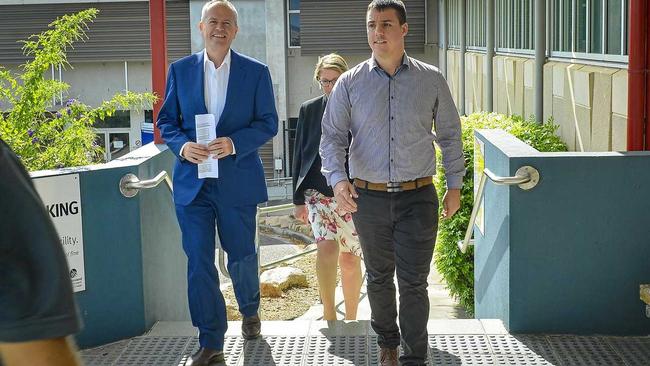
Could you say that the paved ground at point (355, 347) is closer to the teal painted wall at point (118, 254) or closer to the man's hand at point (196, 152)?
the teal painted wall at point (118, 254)

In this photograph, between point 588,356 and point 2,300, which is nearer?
point 2,300

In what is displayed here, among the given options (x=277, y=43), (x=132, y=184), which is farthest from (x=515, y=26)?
(x=277, y=43)

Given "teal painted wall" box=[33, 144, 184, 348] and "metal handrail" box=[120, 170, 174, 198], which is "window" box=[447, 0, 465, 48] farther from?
"metal handrail" box=[120, 170, 174, 198]

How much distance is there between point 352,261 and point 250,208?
4.48ft

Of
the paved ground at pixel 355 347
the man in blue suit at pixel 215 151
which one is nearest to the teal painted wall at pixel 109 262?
the paved ground at pixel 355 347

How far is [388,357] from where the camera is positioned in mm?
5512

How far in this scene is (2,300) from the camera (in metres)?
1.74

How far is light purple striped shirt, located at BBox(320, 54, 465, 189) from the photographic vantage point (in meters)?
5.23

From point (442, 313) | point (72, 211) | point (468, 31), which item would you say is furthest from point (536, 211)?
point (468, 31)

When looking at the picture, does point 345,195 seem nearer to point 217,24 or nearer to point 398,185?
point 398,185

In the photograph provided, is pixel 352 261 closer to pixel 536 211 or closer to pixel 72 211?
pixel 536 211

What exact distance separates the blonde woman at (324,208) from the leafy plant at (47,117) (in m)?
1.08

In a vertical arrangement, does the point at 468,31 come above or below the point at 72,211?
above

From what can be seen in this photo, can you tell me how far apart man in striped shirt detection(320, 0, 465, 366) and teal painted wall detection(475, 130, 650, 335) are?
2.81 ft
